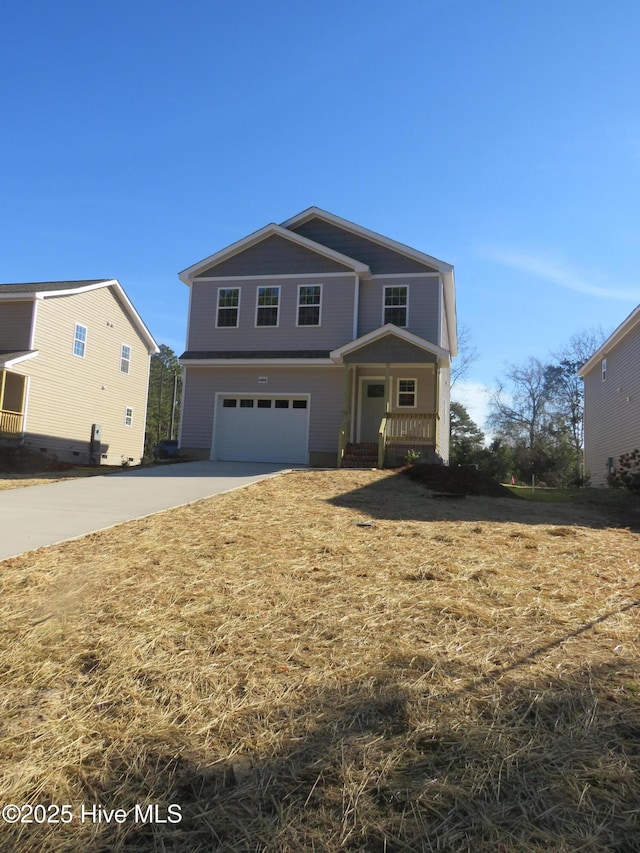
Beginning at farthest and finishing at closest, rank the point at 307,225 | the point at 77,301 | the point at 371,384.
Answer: the point at 77,301, the point at 307,225, the point at 371,384

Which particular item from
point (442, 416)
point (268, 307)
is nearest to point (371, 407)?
point (442, 416)

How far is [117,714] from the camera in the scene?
255 cm

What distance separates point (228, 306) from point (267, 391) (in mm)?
3397

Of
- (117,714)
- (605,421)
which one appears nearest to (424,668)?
(117,714)

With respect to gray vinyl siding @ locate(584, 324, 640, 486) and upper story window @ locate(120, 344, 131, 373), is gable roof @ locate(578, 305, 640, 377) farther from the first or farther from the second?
upper story window @ locate(120, 344, 131, 373)

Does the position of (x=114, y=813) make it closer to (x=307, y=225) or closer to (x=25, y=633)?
(x=25, y=633)

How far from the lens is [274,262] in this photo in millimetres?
18641

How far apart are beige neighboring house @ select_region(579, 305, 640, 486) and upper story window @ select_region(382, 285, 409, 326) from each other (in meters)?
6.65

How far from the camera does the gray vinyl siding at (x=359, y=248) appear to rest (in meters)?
18.0

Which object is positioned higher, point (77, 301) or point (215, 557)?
point (77, 301)

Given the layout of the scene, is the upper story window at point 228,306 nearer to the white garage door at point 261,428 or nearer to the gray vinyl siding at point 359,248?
the white garage door at point 261,428

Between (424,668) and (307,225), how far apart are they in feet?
61.3

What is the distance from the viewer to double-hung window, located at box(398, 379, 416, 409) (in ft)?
58.4

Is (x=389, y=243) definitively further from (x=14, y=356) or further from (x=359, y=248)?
(x=14, y=356)
